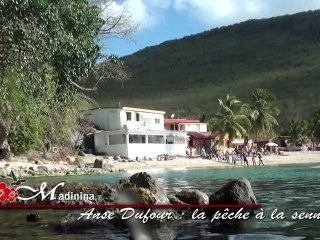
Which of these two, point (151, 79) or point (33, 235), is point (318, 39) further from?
point (33, 235)

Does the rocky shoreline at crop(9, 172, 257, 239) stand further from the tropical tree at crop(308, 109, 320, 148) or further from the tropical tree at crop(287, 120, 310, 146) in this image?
the tropical tree at crop(287, 120, 310, 146)

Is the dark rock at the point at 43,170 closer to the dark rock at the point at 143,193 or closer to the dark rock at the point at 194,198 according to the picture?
the dark rock at the point at 194,198

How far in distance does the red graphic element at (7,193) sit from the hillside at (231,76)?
118 m

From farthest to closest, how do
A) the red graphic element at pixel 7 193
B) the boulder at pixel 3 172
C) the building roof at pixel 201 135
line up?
the building roof at pixel 201 135, the boulder at pixel 3 172, the red graphic element at pixel 7 193

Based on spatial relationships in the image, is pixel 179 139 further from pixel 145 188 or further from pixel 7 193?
pixel 145 188

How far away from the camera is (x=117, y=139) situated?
6425cm

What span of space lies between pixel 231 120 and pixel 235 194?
60943mm

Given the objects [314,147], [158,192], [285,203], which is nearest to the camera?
[158,192]

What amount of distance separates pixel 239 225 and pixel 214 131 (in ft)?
214

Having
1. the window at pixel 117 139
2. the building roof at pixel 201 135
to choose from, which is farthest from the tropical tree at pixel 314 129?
the window at pixel 117 139

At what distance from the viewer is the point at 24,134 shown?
4178 cm

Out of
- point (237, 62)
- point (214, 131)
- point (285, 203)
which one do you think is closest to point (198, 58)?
point (237, 62)

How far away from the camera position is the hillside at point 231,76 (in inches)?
5482

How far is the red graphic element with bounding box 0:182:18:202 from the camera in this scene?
1480cm
